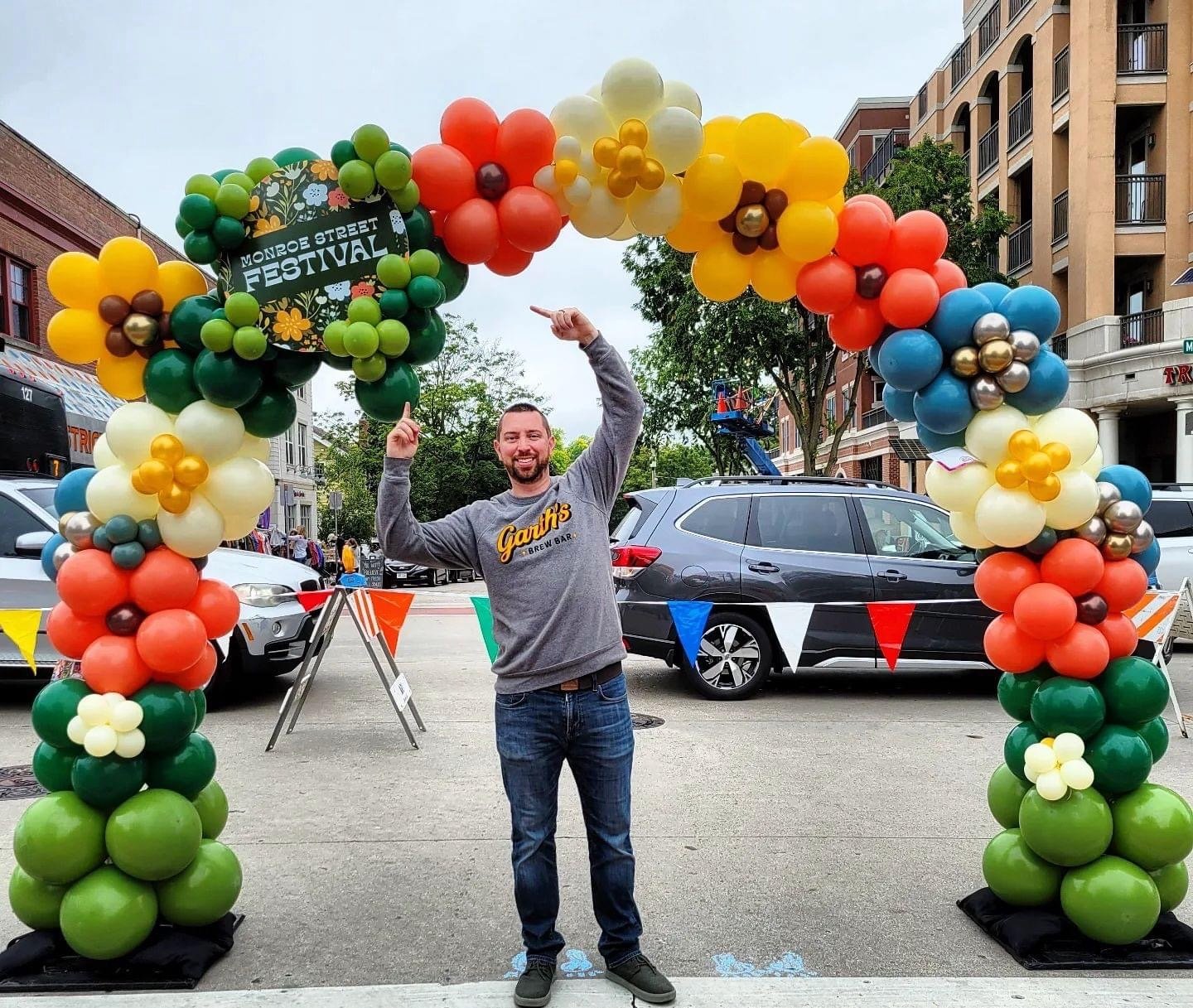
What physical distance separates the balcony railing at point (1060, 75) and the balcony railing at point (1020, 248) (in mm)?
3383

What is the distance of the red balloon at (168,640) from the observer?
332 centimetres

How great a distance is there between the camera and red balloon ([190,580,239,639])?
3.51m

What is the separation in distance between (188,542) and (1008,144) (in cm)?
2920

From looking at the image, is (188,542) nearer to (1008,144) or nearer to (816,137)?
(816,137)

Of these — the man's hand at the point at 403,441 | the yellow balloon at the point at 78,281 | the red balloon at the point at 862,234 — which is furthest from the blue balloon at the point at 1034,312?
the yellow balloon at the point at 78,281

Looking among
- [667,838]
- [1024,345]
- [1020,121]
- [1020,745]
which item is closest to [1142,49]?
[1020,121]

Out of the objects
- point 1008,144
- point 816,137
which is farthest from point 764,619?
point 1008,144

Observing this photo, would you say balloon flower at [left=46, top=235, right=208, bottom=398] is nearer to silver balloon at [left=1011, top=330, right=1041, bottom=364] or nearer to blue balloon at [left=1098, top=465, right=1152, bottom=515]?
silver balloon at [left=1011, top=330, right=1041, bottom=364]

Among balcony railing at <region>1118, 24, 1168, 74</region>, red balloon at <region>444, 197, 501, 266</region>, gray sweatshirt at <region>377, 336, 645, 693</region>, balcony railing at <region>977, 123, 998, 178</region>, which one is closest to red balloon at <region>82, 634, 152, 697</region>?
gray sweatshirt at <region>377, 336, 645, 693</region>

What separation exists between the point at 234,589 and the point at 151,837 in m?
4.29

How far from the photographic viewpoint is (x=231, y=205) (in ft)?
11.1

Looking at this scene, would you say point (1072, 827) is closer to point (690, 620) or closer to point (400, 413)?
point (400, 413)

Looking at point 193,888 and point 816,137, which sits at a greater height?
point 816,137

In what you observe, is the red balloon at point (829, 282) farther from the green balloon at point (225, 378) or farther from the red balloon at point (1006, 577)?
the green balloon at point (225, 378)
